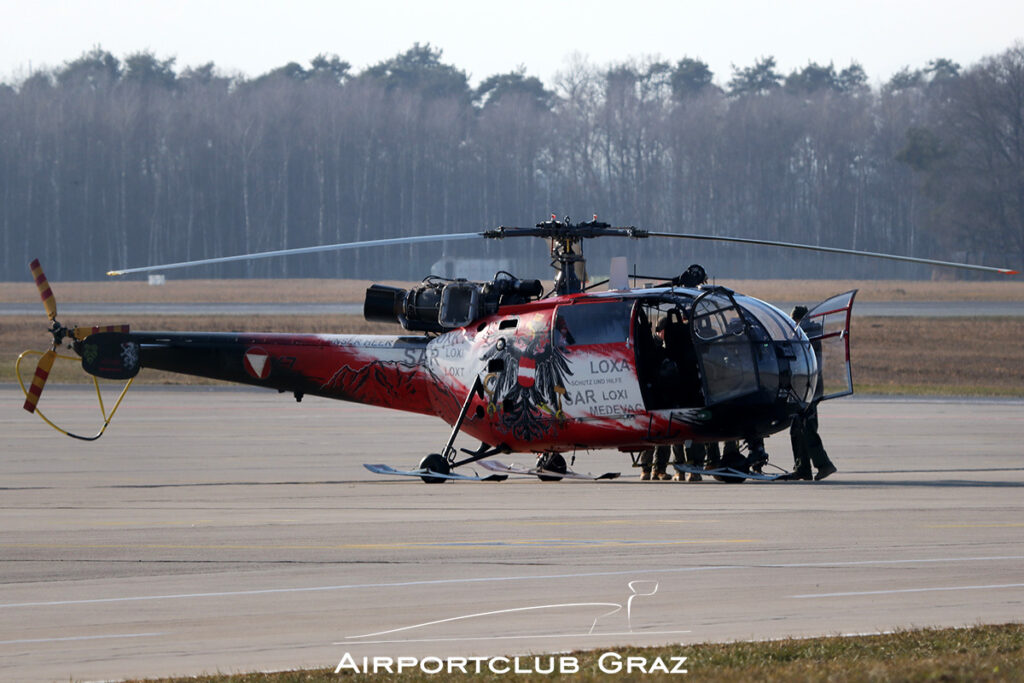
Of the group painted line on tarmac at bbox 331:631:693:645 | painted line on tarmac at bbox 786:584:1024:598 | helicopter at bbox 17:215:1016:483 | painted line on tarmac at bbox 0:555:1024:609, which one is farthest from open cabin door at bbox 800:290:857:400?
painted line on tarmac at bbox 331:631:693:645

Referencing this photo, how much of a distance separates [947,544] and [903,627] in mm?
3167

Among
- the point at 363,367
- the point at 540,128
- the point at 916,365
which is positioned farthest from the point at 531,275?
the point at 363,367

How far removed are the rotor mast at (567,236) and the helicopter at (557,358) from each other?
25 millimetres

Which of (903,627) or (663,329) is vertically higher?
(663,329)

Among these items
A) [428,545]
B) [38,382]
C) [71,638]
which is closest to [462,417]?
[428,545]

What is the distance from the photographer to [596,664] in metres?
7.28

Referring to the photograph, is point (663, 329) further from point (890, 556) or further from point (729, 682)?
point (729, 682)

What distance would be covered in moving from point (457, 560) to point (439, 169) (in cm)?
11041

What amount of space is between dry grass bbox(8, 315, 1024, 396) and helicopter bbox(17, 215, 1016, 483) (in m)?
18.4

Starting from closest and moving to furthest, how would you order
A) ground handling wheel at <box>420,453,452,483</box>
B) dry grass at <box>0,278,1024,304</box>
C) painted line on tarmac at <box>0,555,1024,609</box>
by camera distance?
1. painted line on tarmac at <box>0,555,1024,609</box>
2. ground handling wheel at <box>420,453,452,483</box>
3. dry grass at <box>0,278,1024,304</box>

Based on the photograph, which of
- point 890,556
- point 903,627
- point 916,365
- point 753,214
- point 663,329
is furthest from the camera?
point 753,214

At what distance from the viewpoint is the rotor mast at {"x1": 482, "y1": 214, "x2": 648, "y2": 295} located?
593 inches

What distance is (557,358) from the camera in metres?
15.2

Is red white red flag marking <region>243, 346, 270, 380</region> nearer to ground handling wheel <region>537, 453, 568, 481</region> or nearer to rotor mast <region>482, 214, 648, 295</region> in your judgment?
ground handling wheel <region>537, 453, 568, 481</region>
